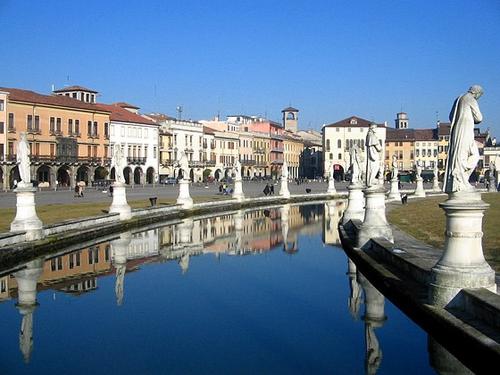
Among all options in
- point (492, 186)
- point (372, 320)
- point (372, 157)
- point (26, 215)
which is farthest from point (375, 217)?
point (492, 186)

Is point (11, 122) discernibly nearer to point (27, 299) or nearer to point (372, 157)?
point (372, 157)

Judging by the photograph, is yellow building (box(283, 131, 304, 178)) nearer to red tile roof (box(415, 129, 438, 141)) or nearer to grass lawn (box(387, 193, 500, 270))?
red tile roof (box(415, 129, 438, 141))

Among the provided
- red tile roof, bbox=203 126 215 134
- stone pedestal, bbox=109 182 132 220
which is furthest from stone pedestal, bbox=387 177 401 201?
red tile roof, bbox=203 126 215 134

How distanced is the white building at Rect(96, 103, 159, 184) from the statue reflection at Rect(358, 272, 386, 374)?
3044 inches

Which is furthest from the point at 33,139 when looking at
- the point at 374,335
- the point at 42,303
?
the point at 374,335

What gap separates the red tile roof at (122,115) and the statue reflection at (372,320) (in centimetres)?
7909

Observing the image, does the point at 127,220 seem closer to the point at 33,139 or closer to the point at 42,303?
the point at 42,303

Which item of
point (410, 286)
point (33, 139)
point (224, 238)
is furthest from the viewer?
point (33, 139)

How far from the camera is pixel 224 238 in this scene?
27.4m

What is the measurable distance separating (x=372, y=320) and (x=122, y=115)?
8555 centimetres

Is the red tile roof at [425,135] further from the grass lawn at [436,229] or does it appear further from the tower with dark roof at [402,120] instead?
the grass lawn at [436,229]

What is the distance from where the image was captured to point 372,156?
1908 cm

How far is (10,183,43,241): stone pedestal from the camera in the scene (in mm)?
20266

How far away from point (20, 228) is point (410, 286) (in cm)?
1263
